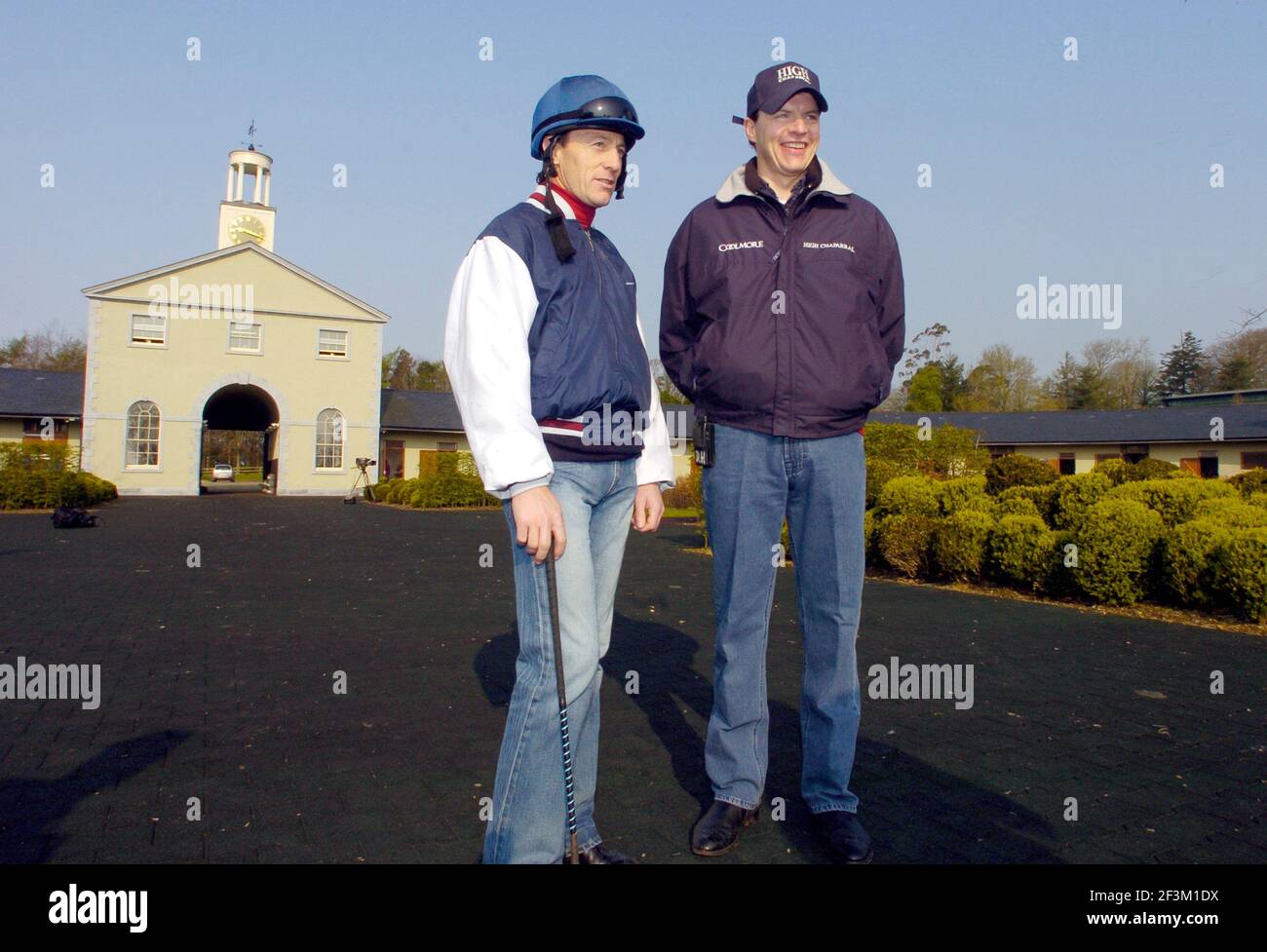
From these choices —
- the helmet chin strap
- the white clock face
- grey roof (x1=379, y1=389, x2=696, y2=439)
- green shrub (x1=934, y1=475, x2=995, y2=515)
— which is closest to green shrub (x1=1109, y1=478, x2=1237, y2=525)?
green shrub (x1=934, y1=475, x2=995, y2=515)

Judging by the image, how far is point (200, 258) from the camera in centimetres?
3241

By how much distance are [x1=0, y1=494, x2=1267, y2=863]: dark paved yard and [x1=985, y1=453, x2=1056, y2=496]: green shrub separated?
5477mm

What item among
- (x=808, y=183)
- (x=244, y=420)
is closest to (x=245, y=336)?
(x=244, y=420)

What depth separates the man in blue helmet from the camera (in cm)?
214

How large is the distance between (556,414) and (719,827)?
1.48 m

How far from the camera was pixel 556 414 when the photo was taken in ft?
7.50

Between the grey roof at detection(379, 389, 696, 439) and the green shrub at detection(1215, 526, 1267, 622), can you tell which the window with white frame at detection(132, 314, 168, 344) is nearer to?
the grey roof at detection(379, 389, 696, 439)

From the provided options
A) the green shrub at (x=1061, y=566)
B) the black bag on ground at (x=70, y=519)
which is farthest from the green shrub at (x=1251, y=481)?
the black bag on ground at (x=70, y=519)

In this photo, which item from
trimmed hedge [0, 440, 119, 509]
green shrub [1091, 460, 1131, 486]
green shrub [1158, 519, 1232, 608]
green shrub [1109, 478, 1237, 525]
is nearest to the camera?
green shrub [1158, 519, 1232, 608]

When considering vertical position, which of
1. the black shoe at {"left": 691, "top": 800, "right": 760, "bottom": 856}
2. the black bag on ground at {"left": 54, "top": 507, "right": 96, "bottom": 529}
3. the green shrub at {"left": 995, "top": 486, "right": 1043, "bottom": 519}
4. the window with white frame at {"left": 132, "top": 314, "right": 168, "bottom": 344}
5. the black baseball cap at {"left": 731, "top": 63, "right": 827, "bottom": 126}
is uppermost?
the window with white frame at {"left": 132, "top": 314, "right": 168, "bottom": 344}

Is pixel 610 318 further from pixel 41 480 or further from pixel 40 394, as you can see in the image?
pixel 40 394
